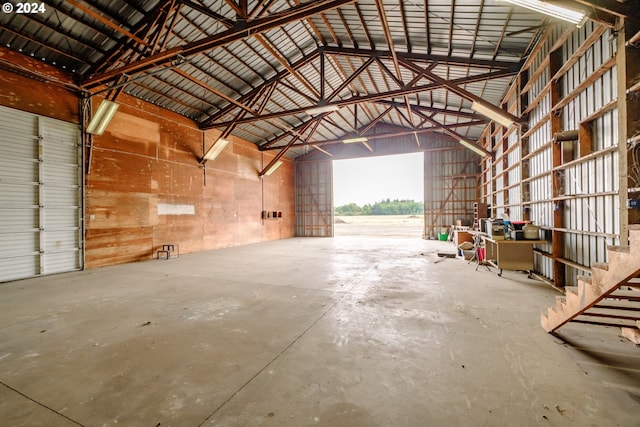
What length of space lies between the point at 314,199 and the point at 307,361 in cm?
1605

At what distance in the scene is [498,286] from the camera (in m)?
5.39

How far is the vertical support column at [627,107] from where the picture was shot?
3363 mm

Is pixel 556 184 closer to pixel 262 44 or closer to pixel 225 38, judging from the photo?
pixel 225 38

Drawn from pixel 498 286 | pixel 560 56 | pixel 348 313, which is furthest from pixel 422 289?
pixel 560 56

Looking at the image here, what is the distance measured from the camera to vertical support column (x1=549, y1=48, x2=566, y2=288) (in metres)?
5.23

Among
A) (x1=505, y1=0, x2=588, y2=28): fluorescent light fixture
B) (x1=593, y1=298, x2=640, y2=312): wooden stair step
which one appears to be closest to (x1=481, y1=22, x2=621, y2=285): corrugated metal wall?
(x1=505, y1=0, x2=588, y2=28): fluorescent light fixture

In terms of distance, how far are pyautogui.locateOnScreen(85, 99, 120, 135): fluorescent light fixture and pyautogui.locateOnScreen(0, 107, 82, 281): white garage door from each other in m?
0.57

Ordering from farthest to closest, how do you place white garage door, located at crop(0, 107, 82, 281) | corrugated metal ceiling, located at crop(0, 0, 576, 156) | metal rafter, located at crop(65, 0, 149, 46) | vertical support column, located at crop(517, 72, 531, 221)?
1. vertical support column, located at crop(517, 72, 531, 221)
2. white garage door, located at crop(0, 107, 82, 281)
3. corrugated metal ceiling, located at crop(0, 0, 576, 156)
4. metal rafter, located at crop(65, 0, 149, 46)

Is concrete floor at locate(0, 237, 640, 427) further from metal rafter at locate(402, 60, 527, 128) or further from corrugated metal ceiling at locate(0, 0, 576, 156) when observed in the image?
corrugated metal ceiling at locate(0, 0, 576, 156)

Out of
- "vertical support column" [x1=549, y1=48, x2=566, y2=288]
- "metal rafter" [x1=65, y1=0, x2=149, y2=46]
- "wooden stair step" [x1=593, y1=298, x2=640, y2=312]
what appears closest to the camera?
"wooden stair step" [x1=593, y1=298, x2=640, y2=312]

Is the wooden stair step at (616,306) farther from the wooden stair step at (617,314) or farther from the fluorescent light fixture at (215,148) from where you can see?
the fluorescent light fixture at (215,148)

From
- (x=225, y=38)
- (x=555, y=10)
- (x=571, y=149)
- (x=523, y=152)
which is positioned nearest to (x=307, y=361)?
(x=555, y=10)

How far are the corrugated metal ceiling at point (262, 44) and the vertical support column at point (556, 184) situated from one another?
110 centimetres

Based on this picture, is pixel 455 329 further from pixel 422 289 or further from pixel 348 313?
pixel 422 289
